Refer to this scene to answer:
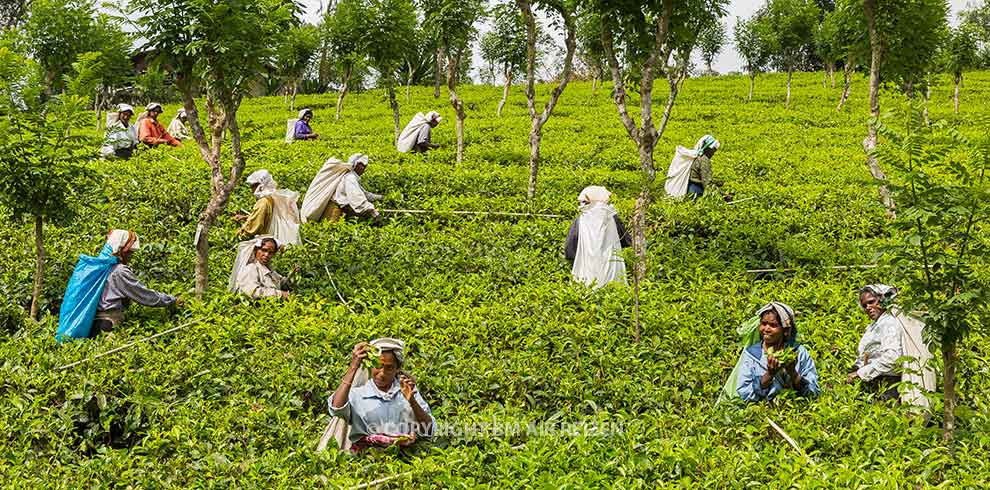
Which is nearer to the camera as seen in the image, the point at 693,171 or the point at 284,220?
the point at 284,220

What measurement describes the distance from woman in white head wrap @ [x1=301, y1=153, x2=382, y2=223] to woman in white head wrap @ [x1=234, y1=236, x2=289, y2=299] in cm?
310

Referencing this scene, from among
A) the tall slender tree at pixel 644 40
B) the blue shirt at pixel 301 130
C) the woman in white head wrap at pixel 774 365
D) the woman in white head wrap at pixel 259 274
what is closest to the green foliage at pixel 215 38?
the woman in white head wrap at pixel 259 274

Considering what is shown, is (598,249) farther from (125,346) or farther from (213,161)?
(125,346)

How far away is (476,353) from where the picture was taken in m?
7.83

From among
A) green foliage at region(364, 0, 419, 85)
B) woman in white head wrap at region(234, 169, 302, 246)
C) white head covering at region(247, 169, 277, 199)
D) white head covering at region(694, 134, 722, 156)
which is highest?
green foliage at region(364, 0, 419, 85)

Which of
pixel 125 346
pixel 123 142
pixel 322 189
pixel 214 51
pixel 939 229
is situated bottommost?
pixel 125 346

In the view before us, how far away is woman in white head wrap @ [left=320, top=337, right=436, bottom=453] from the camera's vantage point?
19.1 feet

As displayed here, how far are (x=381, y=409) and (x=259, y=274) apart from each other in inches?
148

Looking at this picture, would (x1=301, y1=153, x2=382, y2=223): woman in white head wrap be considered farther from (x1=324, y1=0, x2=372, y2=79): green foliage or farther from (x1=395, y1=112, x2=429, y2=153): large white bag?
(x1=324, y1=0, x2=372, y2=79): green foliage

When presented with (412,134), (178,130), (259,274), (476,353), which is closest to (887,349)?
(476,353)

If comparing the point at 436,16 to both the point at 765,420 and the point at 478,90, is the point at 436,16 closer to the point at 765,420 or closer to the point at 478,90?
the point at 765,420

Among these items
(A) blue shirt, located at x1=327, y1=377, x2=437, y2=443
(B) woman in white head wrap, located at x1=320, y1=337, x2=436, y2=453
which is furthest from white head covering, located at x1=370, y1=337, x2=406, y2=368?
(A) blue shirt, located at x1=327, y1=377, x2=437, y2=443

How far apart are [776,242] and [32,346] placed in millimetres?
9112

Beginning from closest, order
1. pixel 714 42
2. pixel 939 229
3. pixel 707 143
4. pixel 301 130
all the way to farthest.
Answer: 1. pixel 939 229
2. pixel 707 143
3. pixel 301 130
4. pixel 714 42
